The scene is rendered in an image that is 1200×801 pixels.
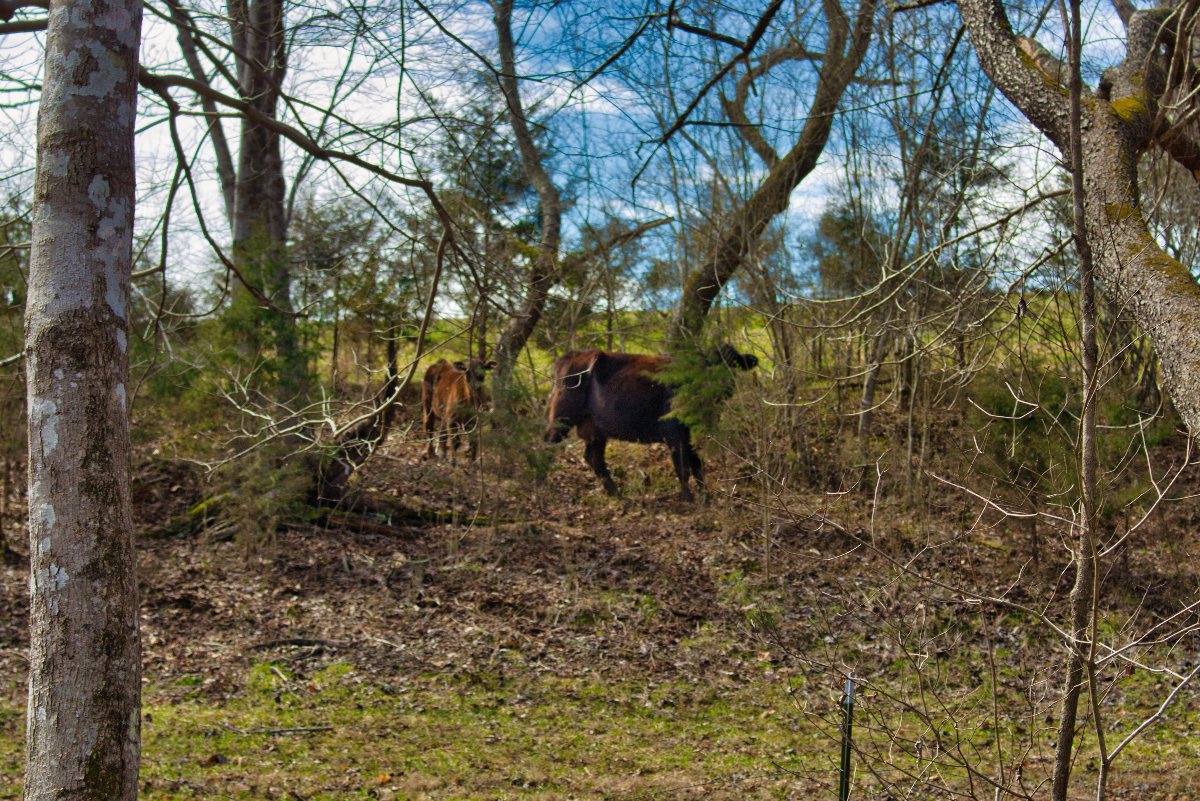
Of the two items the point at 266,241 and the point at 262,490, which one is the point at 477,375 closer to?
the point at 262,490

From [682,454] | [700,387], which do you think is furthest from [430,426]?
[700,387]

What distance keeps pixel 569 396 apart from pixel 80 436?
9.60 meters

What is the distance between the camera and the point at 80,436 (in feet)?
10.4

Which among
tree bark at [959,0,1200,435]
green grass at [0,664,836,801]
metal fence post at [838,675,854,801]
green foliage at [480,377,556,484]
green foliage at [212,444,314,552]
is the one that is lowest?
green grass at [0,664,836,801]

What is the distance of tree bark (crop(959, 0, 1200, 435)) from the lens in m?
4.53

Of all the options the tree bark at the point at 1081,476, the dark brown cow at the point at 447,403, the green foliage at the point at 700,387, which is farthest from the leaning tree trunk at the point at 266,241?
the tree bark at the point at 1081,476

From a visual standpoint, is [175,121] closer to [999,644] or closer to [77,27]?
[77,27]

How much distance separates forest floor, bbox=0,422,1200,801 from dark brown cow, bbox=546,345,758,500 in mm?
491

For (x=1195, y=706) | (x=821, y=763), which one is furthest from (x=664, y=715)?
(x=1195, y=706)

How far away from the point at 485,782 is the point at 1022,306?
386 cm

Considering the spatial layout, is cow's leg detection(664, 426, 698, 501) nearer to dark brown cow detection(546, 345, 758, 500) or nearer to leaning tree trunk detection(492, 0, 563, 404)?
dark brown cow detection(546, 345, 758, 500)


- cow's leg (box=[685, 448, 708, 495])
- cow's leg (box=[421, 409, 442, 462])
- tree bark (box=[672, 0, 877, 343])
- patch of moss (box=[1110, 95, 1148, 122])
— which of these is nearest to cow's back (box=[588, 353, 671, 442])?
cow's leg (box=[685, 448, 708, 495])

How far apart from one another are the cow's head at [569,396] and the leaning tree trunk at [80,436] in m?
9.28

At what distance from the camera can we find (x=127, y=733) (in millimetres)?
3215
